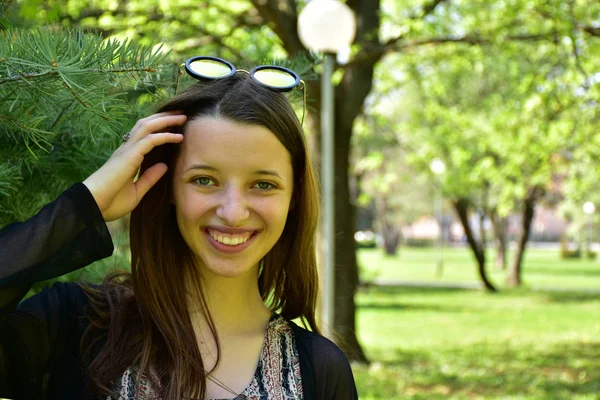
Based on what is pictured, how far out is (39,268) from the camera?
4.28 ft

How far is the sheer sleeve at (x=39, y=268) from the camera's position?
4.22 ft

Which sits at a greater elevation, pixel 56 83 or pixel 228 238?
pixel 56 83

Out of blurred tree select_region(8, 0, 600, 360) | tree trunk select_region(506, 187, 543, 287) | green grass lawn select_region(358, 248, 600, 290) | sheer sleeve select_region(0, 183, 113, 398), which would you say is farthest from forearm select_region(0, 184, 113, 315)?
tree trunk select_region(506, 187, 543, 287)

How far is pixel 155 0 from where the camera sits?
9070 millimetres

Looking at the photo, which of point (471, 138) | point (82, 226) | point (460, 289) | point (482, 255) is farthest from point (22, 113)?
point (460, 289)

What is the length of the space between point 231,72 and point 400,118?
75.9 ft

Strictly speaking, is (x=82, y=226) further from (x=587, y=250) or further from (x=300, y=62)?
(x=587, y=250)

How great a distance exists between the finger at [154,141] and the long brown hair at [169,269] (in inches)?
3.1

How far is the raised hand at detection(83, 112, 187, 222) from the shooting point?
1391 mm

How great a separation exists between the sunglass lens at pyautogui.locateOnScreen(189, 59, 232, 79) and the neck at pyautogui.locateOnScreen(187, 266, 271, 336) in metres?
0.46

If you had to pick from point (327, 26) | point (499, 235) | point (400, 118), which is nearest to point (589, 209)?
point (499, 235)

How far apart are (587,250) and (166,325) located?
4367cm

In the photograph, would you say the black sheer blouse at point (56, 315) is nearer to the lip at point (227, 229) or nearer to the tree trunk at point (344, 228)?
the lip at point (227, 229)

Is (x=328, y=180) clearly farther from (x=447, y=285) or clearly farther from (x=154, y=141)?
(x=447, y=285)
